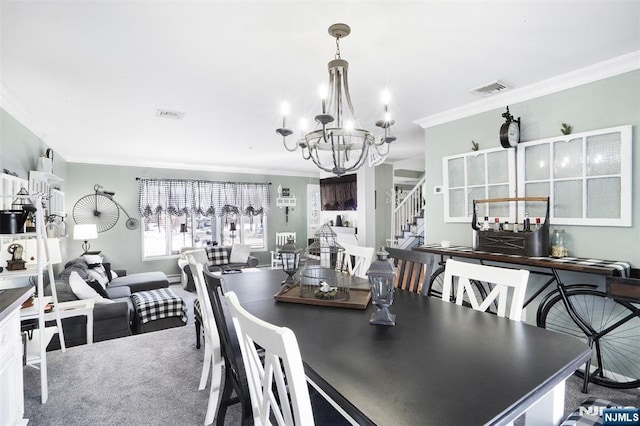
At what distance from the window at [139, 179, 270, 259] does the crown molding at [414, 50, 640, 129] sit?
5.20m

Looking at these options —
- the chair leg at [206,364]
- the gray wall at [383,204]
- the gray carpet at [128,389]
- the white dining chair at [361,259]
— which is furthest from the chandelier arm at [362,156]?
the gray wall at [383,204]

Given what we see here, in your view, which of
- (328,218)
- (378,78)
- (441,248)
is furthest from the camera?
(328,218)

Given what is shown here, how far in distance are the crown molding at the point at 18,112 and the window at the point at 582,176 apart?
481 cm

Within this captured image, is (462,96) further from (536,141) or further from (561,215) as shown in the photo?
(561,215)

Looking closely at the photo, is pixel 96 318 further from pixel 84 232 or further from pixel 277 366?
pixel 277 366

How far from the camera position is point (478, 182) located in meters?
3.44

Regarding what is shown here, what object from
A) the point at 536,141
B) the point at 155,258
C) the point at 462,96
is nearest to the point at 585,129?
the point at 536,141

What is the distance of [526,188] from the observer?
3039 millimetres

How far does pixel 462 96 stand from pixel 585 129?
1050 mm

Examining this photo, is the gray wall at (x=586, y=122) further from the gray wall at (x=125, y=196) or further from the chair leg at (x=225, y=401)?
the gray wall at (x=125, y=196)

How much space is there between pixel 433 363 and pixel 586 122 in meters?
2.69

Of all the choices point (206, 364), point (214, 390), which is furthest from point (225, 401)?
point (206, 364)

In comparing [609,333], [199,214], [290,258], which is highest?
[199,214]

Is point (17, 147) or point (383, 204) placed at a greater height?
point (17, 147)
